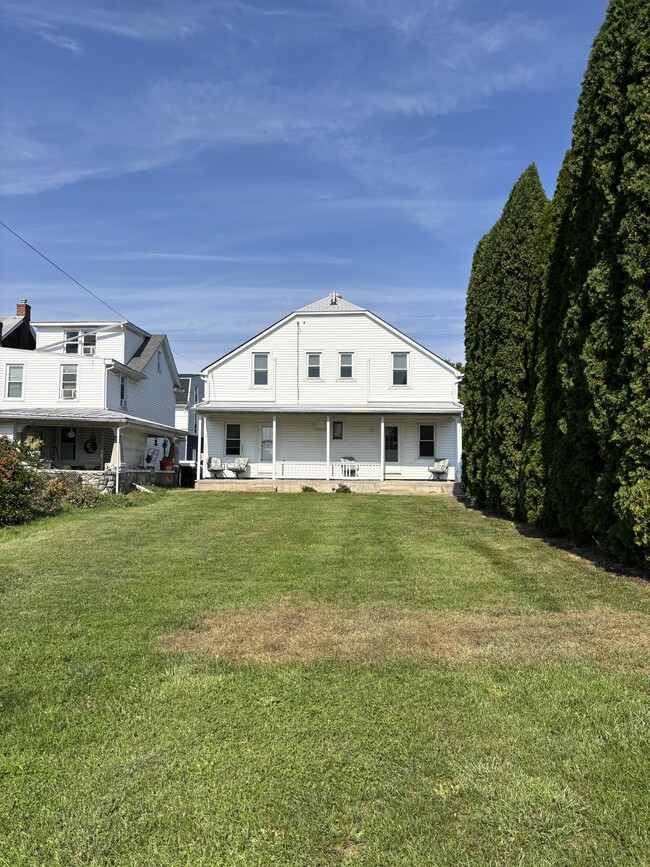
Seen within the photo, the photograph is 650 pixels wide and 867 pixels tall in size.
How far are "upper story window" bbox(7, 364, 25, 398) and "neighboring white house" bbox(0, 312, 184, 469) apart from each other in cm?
3

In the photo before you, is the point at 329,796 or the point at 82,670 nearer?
the point at 329,796

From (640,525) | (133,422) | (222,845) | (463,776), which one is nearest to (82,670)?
(222,845)

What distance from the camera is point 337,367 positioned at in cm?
2453

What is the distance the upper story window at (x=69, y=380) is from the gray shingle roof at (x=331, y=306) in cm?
914

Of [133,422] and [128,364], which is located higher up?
[128,364]

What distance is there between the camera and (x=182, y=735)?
126 inches

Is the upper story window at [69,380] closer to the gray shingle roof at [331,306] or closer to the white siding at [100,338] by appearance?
the white siding at [100,338]

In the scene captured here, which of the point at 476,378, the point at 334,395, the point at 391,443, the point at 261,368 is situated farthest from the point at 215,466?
the point at 476,378

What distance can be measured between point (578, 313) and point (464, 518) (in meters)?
5.93

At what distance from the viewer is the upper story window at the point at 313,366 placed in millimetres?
24609

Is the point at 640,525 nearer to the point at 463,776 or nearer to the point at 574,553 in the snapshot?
the point at 574,553

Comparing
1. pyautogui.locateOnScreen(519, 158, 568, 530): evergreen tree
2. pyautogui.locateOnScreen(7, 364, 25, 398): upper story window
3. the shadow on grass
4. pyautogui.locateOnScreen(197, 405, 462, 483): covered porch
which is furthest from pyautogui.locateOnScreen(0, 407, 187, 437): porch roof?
pyautogui.locateOnScreen(519, 158, 568, 530): evergreen tree

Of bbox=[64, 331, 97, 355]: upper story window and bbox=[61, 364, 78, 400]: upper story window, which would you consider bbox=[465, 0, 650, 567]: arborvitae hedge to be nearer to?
Result: bbox=[61, 364, 78, 400]: upper story window

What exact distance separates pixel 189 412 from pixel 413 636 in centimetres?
3715
